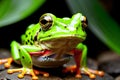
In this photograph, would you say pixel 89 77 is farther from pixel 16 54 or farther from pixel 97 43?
pixel 97 43

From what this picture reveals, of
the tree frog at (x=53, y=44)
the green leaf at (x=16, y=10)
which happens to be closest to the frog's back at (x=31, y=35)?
the tree frog at (x=53, y=44)

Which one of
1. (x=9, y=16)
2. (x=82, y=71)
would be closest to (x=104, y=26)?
(x=82, y=71)

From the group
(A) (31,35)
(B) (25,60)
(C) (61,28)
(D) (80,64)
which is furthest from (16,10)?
(C) (61,28)

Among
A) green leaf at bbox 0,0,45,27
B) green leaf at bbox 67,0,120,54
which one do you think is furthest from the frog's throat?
green leaf at bbox 67,0,120,54

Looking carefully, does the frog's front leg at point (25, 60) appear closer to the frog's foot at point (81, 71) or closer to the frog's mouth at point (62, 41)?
the frog's mouth at point (62, 41)

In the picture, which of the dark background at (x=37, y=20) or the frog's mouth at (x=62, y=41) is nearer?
the frog's mouth at (x=62, y=41)

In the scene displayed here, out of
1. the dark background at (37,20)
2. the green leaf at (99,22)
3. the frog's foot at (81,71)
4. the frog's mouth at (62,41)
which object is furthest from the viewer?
the dark background at (37,20)

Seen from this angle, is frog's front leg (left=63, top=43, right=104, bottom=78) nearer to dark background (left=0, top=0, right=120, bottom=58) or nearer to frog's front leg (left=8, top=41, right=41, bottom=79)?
frog's front leg (left=8, top=41, right=41, bottom=79)
